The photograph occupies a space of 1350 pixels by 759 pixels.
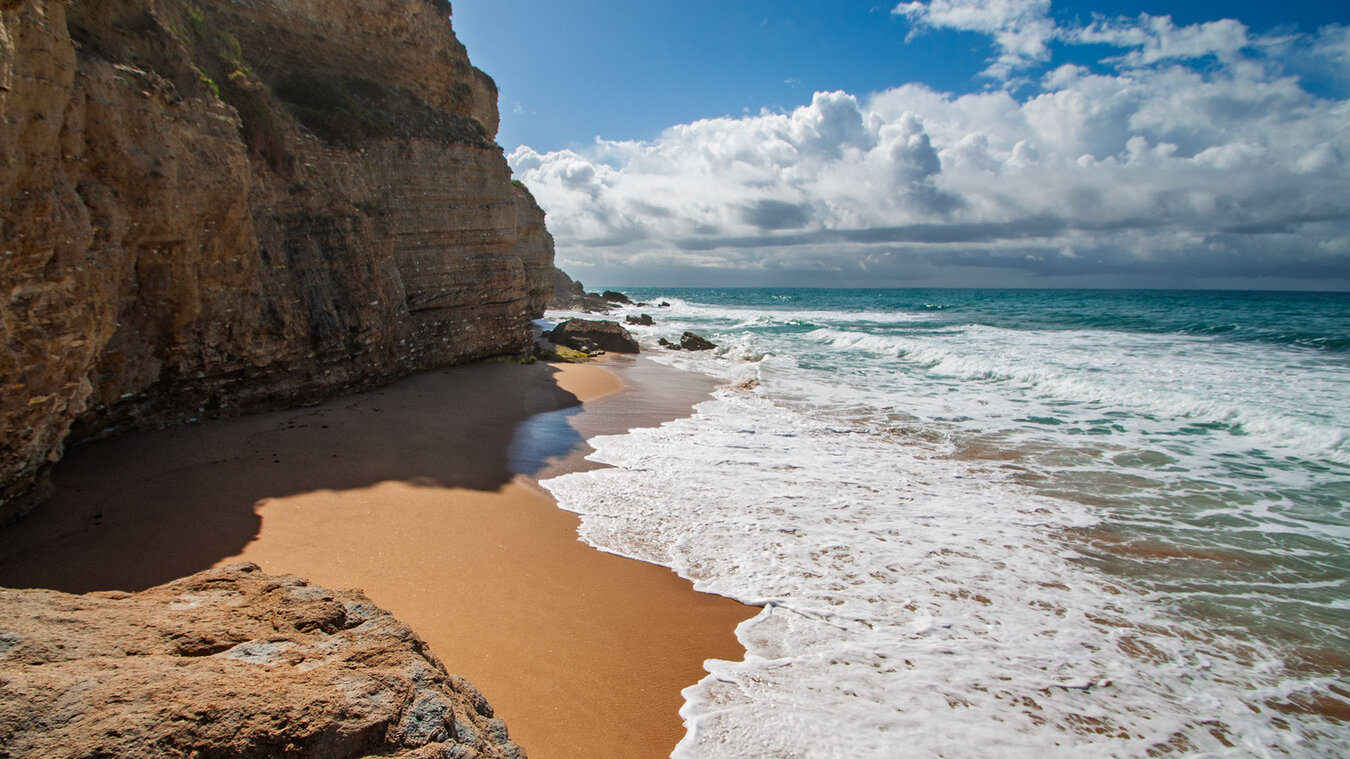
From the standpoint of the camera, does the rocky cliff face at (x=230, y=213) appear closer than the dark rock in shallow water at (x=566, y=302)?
Yes

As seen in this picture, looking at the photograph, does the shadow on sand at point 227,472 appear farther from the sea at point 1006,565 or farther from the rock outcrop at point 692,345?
the rock outcrop at point 692,345

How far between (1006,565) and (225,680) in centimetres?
555

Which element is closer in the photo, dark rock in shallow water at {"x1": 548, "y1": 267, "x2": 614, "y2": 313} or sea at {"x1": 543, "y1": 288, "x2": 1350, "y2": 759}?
sea at {"x1": 543, "y1": 288, "x2": 1350, "y2": 759}

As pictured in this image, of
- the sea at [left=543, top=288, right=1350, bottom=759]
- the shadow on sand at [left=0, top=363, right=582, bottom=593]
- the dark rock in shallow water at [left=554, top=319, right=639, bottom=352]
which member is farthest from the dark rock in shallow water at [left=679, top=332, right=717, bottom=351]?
the shadow on sand at [left=0, top=363, right=582, bottom=593]

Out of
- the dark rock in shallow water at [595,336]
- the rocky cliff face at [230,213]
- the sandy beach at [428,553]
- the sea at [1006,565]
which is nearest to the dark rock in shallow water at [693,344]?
the dark rock in shallow water at [595,336]

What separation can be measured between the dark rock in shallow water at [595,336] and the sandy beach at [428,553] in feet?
39.6

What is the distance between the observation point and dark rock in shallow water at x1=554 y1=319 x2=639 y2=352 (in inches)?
774

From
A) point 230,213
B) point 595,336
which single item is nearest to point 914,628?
point 230,213

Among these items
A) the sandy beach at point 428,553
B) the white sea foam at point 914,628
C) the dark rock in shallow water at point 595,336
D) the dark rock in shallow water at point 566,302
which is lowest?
the white sea foam at point 914,628

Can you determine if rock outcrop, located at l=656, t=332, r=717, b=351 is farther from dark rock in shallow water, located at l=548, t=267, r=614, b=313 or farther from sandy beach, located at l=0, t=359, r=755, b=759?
dark rock in shallow water, located at l=548, t=267, r=614, b=313

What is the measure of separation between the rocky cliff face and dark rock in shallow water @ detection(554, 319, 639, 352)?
5.03 meters

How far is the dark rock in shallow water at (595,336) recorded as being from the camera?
19672mm

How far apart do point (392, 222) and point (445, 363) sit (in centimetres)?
287

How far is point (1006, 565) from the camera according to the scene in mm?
5332
